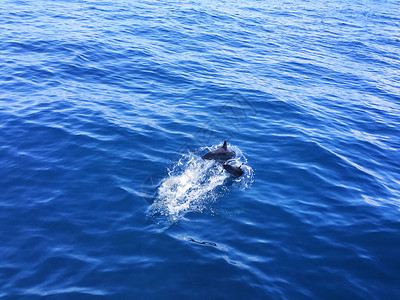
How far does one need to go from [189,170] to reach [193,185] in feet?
3.75

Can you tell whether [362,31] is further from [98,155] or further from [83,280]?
[83,280]

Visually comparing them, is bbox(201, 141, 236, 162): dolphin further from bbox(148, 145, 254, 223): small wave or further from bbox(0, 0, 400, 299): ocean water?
bbox(0, 0, 400, 299): ocean water

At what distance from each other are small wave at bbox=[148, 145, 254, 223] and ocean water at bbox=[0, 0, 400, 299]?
77 mm

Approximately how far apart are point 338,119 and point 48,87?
19.5 metres

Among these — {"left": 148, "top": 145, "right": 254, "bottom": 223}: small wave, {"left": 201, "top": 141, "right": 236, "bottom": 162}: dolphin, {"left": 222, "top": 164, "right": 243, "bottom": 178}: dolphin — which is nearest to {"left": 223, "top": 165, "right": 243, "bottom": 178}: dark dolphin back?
{"left": 222, "top": 164, "right": 243, "bottom": 178}: dolphin

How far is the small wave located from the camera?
12461mm

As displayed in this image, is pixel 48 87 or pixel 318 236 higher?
pixel 48 87

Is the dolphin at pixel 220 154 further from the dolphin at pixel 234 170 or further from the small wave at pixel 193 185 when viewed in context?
the dolphin at pixel 234 170

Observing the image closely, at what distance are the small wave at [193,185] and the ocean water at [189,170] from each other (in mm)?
77

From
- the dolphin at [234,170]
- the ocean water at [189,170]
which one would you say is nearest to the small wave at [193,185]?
the ocean water at [189,170]

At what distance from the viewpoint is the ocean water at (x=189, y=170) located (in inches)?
391

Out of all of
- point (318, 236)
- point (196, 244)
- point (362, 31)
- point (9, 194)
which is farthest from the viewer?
point (362, 31)

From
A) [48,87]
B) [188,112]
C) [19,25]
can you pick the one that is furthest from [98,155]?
[19,25]

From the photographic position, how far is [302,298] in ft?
30.4
